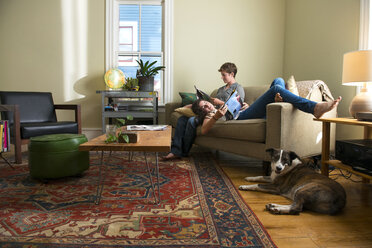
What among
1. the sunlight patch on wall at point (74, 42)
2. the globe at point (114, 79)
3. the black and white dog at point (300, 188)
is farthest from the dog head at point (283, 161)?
the sunlight patch on wall at point (74, 42)

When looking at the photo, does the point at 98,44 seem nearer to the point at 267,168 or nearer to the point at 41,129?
the point at 41,129

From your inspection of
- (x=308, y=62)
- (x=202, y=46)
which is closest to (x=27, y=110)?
(x=202, y=46)

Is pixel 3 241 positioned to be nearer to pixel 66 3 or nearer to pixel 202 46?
pixel 202 46

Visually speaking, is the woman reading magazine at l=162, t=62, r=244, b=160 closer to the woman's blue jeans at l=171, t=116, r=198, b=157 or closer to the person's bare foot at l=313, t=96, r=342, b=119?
the woman's blue jeans at l=171, t=116, r=198, b=157

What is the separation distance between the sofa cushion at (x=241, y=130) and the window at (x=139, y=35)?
1551 mm

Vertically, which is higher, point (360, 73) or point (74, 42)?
point (74, 42)

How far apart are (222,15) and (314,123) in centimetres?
230

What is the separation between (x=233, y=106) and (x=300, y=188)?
3.78ft

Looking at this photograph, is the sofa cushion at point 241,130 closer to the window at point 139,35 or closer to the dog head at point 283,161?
the dog head at point 283,161

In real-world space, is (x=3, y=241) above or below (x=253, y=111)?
below

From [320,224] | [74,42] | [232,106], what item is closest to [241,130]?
[232,106]

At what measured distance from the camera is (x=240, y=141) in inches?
88.4

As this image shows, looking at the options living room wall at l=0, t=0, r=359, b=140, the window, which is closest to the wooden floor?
living room wall at l=0, t=0, r=359, b=140

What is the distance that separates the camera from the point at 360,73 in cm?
175
